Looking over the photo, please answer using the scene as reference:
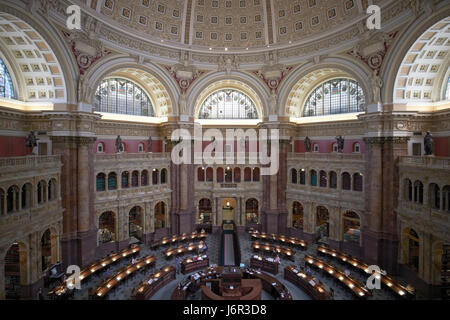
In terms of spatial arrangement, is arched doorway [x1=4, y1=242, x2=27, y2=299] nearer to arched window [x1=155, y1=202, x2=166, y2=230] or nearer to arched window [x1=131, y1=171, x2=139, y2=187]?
arched window [x1=131, y1=171, x2=139, y2=187]

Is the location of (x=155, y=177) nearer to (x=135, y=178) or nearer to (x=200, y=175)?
(x=135, y=178)

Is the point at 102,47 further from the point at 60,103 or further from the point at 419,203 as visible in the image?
the point at 419,203

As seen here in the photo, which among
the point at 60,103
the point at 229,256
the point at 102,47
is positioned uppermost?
the point at 102,47

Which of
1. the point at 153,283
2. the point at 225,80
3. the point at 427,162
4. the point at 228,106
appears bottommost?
the point at 153,283

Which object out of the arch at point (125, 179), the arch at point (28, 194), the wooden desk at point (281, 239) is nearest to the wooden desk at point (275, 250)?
the wooden desk at point (281, 239)

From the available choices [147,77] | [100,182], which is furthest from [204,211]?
[147,77]

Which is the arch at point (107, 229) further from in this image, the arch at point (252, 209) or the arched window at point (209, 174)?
the arch at point (252, 209)

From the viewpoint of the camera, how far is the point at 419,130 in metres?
20.7

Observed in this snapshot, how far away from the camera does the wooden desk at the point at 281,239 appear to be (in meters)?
25.7

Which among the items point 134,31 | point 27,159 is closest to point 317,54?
point 134,31

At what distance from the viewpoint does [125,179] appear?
86.8ft

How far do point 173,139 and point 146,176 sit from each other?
16.4 ft

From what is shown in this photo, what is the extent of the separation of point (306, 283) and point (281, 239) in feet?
27.6

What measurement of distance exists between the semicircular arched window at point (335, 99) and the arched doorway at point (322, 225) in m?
11.8
